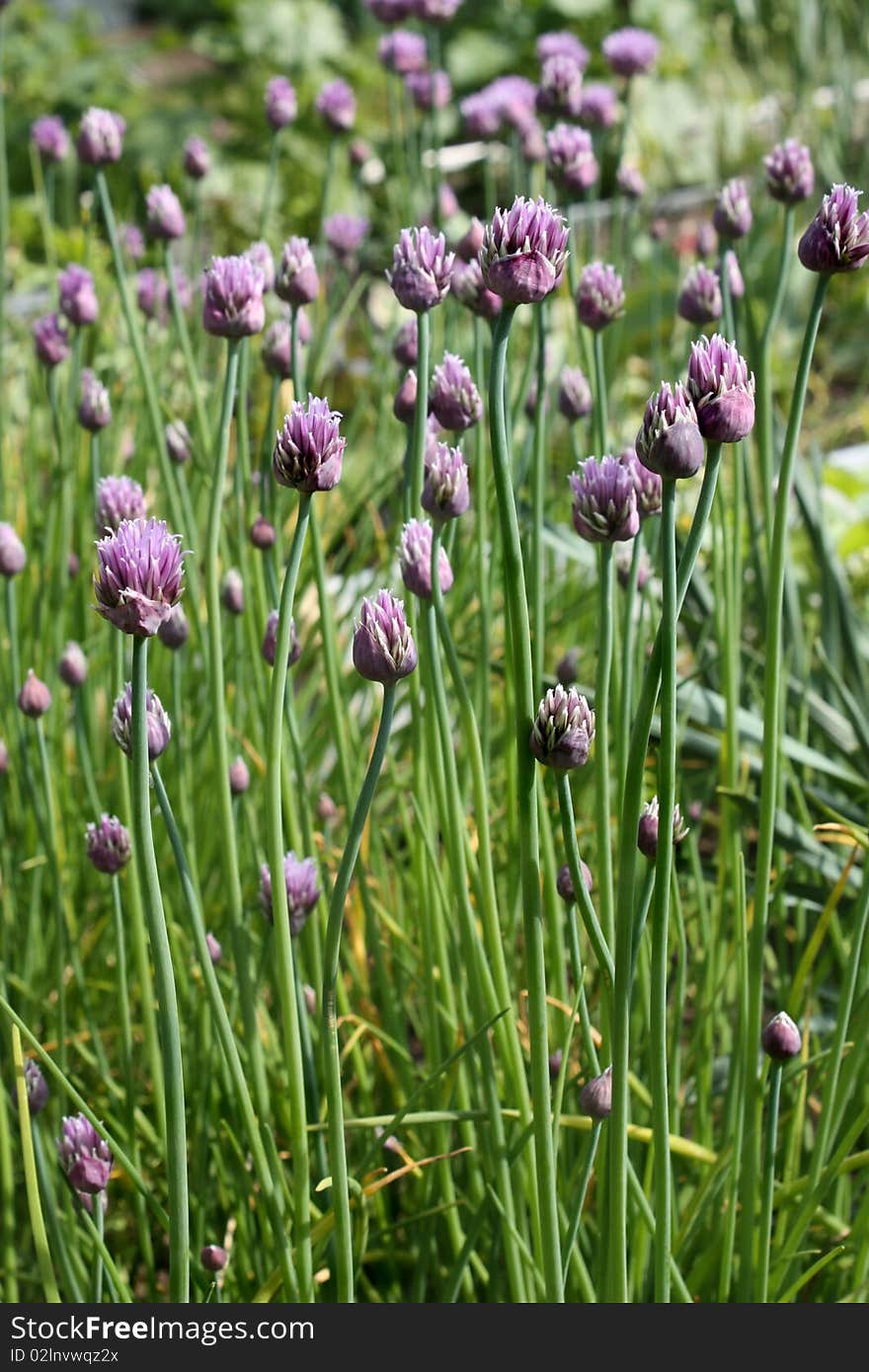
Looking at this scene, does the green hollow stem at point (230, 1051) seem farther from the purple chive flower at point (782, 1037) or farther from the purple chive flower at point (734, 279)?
the purple chive flower at point (734, 279)

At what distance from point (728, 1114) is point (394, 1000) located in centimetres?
36

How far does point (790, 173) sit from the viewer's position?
142cm

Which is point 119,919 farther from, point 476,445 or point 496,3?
point 496,3

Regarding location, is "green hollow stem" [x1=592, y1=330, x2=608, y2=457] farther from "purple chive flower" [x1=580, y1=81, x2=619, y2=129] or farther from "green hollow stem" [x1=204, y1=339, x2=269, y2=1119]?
"purple chive flower" [x1=580, y1=81, x2=619, y2=129]

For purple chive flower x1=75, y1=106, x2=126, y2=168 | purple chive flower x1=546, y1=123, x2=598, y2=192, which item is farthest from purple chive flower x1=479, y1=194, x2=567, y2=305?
purple chive flower x1=75, y1=106, x2=126, y2=168

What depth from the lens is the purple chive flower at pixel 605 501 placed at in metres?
0.88

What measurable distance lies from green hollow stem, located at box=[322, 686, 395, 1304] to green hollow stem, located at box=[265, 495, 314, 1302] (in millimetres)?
21

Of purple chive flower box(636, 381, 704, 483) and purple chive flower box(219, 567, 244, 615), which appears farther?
purple chive flower box(219, 567, 244, 615)

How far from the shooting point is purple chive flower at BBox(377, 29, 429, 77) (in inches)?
87.6

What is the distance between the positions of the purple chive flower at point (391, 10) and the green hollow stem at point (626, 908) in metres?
1.53

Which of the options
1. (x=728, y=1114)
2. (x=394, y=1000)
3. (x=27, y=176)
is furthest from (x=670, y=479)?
(x=27, y=176)

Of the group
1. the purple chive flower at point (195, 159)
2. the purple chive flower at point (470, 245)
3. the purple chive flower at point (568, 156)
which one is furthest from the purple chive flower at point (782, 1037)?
the purple chive flower at point (195, 159)

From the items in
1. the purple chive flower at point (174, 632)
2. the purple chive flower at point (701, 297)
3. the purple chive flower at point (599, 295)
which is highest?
the purple chive flower at point (701, 297)

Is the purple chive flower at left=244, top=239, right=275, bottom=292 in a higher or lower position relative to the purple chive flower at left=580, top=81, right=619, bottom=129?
lower
